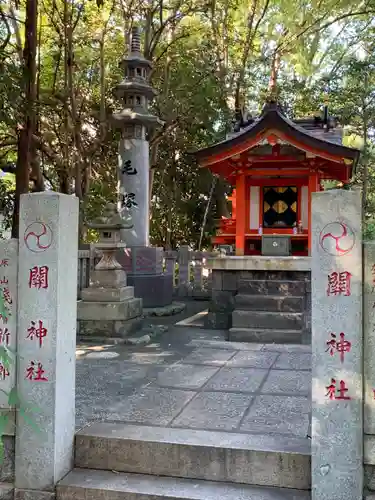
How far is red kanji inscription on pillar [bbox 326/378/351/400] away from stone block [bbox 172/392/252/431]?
1013 millimetres

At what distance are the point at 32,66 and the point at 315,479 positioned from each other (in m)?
7.80

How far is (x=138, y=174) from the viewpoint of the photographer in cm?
1145

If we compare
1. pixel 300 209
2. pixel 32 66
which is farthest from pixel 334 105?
pixel 32 66

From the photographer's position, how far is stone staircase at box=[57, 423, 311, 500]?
120 inches

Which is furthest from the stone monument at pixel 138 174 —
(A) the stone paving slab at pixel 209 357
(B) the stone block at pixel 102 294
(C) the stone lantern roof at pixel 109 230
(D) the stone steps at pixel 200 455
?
(D) the stone steps at pixel 200 455

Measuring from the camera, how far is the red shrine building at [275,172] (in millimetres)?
9320

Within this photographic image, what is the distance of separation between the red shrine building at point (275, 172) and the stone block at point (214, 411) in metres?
5.61

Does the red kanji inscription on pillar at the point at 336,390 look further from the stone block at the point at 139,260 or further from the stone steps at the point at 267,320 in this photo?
the stone block at the point at 139,260

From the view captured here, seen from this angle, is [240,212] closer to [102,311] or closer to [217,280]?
[217,280]

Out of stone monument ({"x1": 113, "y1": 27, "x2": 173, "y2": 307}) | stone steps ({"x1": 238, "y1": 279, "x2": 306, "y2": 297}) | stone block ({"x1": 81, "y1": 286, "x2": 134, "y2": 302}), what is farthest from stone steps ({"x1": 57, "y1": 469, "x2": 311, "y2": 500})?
stone monument ({"x1": 113, "y1": 27, "x2": 173, "y2": 307})

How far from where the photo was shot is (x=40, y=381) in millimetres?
3189

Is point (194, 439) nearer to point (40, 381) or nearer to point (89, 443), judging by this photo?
point (89, 443)

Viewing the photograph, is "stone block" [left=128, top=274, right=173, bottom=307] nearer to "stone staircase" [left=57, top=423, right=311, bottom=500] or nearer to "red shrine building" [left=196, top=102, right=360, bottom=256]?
"red shrine building" [left=196, top=102, right=360, bottom=256]

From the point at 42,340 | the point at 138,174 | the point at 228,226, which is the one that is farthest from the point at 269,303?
the point at 42,340
